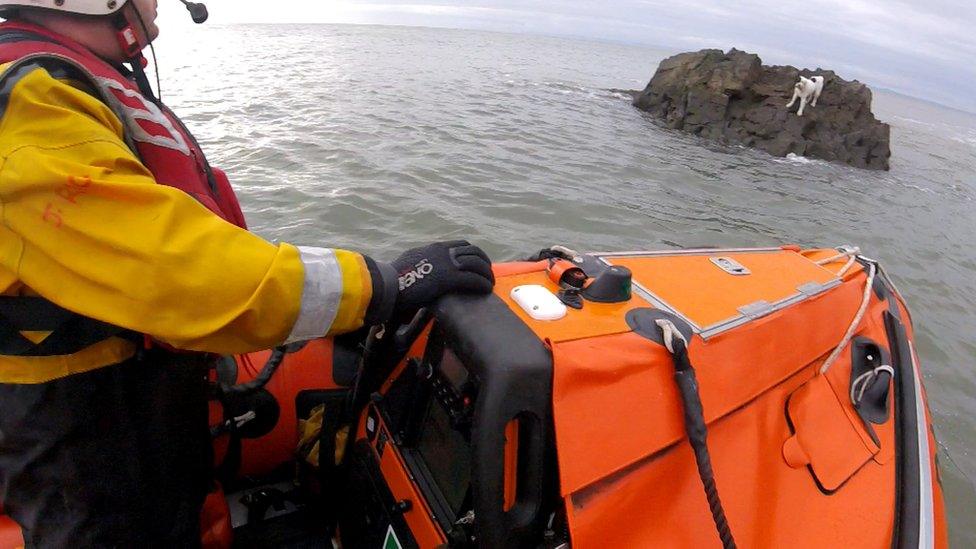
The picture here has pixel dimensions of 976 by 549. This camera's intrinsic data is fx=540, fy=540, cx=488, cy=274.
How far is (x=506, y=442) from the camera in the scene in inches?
50.2

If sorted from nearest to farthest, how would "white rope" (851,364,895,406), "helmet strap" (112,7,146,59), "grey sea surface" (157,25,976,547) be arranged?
"helmet strap" (112,7,146,59)
"white rope" (851,364,895,406)
"grey sea surface" (157,25,976,547)

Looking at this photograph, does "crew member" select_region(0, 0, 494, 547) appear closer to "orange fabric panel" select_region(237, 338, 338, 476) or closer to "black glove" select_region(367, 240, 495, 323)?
"black glove" select_region(367, 240, 495, 323)

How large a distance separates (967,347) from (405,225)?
552 centimetres

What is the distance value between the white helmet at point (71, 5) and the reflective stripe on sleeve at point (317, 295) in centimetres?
87

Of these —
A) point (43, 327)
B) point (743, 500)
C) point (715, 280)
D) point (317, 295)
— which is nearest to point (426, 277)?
point (317, 295)

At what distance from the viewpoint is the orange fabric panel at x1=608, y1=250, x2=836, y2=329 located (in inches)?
75.5

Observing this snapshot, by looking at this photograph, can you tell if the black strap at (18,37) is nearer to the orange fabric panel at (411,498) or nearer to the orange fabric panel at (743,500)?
the orange fabric panel at (411,498)

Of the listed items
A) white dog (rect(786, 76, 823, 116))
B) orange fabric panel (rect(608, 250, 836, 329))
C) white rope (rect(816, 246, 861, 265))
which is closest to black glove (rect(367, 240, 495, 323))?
orange fabric panel (rect(608, 250, 836, 329))

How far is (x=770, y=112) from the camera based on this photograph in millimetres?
15242

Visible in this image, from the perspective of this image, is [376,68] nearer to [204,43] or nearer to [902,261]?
[204,43]

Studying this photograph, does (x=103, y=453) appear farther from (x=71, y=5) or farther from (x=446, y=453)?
(x=71, y=5)

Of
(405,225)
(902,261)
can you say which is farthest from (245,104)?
(902,261)

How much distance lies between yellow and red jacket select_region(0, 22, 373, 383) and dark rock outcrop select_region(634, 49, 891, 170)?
15.5m

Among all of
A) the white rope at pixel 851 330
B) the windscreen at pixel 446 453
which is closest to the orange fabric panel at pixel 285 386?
the windscreen at pixel 446 453
